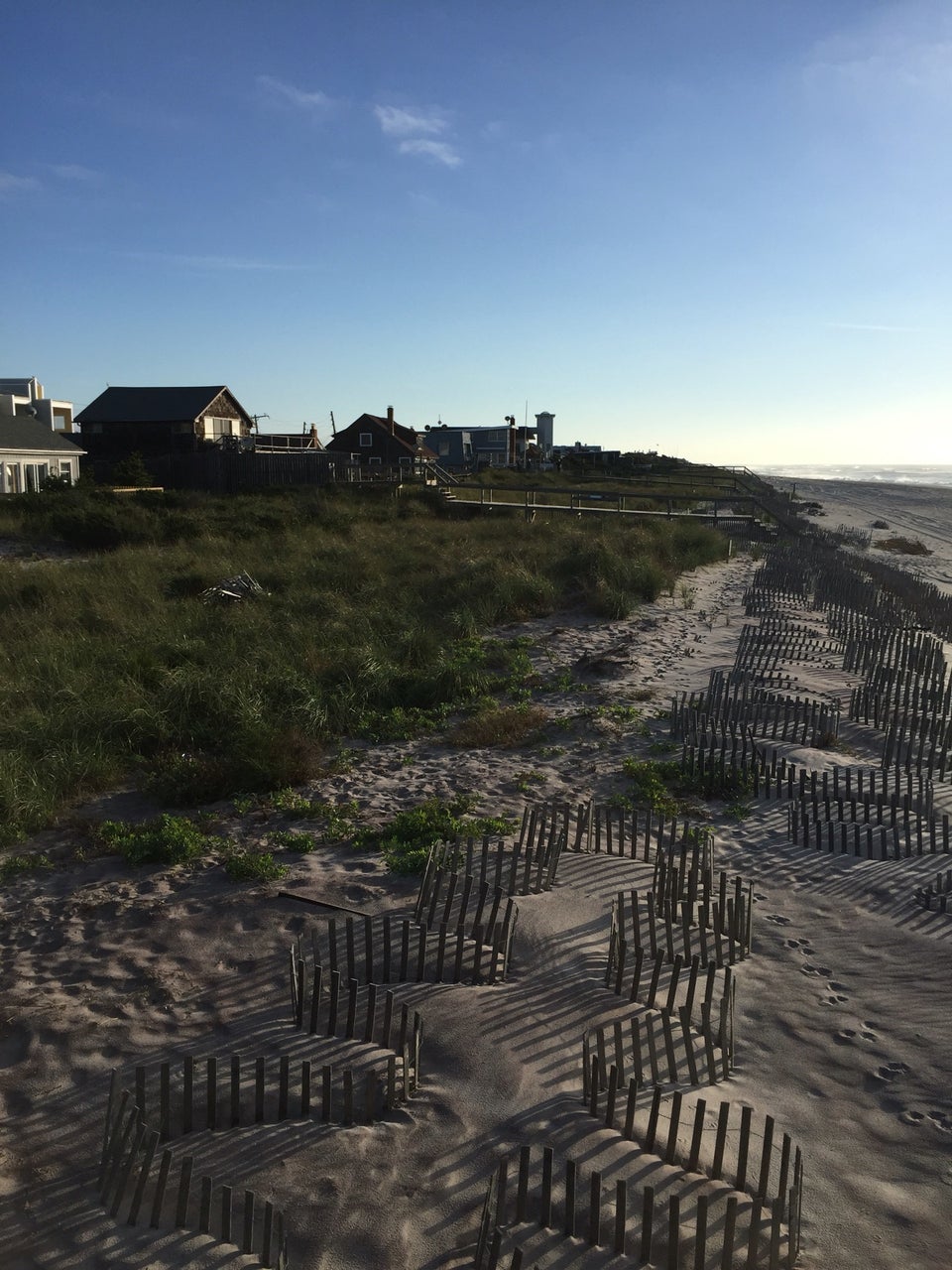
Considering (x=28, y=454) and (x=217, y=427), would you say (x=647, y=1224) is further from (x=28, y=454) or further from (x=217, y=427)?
(x=217, y=427)

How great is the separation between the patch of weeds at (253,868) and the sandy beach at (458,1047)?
0.42 feet

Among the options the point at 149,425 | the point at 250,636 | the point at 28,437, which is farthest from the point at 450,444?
the point at 250,636

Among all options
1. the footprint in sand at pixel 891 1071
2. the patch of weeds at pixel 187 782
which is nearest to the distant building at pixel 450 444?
the patch of weeds at pixel 187 782

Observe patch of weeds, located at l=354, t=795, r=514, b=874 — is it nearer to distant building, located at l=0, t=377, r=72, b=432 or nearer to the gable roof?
distant building, located at l=0, t=377, r=72, b=432

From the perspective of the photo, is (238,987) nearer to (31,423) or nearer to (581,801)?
(581,801)

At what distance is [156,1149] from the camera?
162 inches

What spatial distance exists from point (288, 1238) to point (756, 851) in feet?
15.8

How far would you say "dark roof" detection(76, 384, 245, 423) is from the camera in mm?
51875

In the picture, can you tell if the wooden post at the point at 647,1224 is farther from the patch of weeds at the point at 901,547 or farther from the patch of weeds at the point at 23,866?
the patch of weeds at the point at 901,547

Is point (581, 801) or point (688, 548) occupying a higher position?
point (688, 548)

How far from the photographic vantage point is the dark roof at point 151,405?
51875 millimetres

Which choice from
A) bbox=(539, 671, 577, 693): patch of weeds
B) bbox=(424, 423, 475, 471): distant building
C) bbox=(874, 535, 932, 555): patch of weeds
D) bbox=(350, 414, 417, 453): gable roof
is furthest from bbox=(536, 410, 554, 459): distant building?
bbox=(539, 671, 577, 693): patch of weeds

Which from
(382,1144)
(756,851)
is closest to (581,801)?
(756,851)

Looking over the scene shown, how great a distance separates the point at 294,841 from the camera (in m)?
7.28
